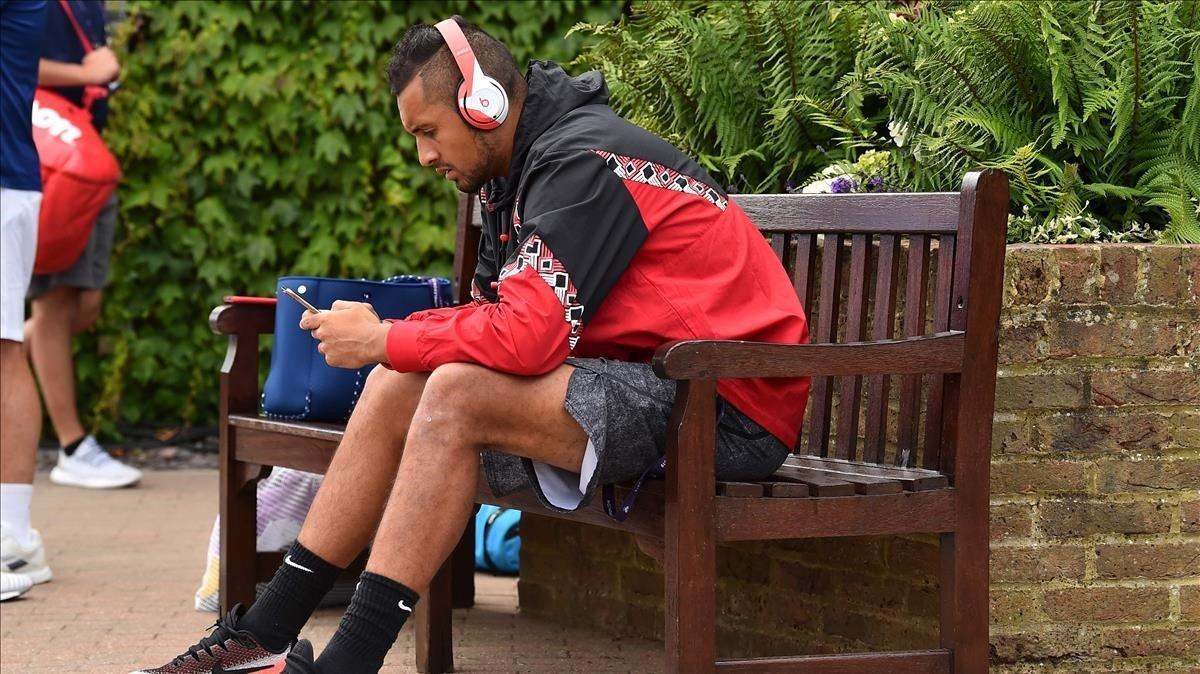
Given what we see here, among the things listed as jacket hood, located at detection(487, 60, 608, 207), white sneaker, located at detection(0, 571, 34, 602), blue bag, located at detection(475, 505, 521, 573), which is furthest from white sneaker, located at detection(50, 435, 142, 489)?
jacket hood, located at detection(487, 60, 608, 207)

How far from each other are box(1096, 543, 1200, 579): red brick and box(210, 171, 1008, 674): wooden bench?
44cm

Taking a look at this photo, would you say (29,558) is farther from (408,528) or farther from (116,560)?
A: (408,528)

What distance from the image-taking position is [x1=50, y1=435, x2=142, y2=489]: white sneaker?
23.3 ft

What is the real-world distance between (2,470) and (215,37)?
2.82 m

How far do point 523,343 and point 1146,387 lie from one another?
1407mm

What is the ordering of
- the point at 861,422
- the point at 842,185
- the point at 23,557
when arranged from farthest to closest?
1. the point at 23,557
2. the point at 842,185
3. the point at 861,422

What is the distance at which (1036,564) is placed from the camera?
360cm

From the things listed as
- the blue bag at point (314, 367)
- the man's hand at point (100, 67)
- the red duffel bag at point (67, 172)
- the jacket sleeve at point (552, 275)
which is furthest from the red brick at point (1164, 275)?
the man's hand at point (100, 67)

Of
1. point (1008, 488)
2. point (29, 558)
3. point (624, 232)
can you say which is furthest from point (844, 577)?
point (29, 558)

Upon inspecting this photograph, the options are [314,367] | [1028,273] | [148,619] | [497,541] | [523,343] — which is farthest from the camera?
[497,541]

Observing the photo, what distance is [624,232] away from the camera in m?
3.18

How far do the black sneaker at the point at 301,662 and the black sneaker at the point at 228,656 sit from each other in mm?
268

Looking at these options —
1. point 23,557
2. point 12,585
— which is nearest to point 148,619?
point 12,585

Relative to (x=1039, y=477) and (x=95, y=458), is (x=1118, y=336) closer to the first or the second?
(x=1039, y=477)
